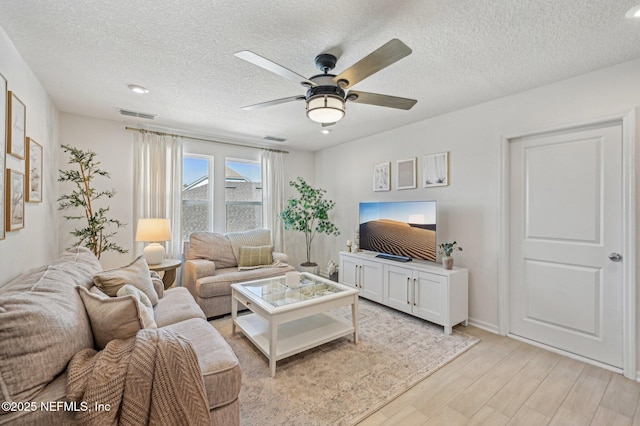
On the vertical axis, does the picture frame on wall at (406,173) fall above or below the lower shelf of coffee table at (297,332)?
above

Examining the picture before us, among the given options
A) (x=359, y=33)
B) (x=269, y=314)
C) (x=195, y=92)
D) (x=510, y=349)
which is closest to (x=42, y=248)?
(x=195, y=92)

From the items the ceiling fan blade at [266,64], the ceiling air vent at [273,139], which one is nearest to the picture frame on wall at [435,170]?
the ceiling fan blade at [266,64]

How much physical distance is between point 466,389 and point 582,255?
1580 millimetres

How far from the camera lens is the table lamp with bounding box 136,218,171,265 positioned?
3256 mm

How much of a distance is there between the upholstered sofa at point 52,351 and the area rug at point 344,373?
451 millimetres

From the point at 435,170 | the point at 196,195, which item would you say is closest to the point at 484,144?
the point at 435,170

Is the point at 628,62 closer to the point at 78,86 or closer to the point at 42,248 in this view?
the point at 78,86

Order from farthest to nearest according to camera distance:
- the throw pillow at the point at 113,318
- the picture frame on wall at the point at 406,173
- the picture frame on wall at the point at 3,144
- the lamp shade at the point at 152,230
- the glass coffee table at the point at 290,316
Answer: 1. the picture frame on wall at the point at 406,173
2. the lamp shade at the point at 152,230
3. the glass coffee table at the point at 290,316
4. the picture frame on wall at the point at 3,144
5. the throw pillow at the point at 113,318

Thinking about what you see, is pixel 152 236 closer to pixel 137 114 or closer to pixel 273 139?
pixel 137 114

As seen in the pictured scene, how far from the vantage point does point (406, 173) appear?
367 centimetres

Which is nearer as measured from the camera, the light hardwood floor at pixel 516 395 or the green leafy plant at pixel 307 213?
the light hardwood floor at pixel 516 395

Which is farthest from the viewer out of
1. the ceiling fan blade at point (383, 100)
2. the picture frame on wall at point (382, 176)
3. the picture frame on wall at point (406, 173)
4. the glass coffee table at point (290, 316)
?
the picture frame on wall at point (382, 176)

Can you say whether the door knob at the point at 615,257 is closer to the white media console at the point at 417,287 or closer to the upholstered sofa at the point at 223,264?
the white media console at the point at 417,287

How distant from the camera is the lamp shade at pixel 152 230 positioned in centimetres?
325
